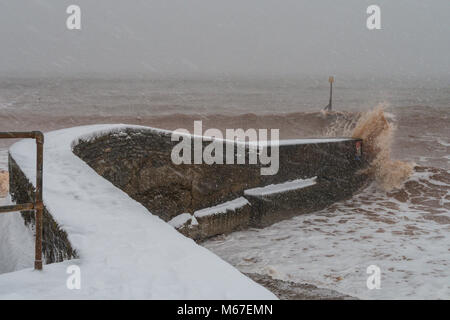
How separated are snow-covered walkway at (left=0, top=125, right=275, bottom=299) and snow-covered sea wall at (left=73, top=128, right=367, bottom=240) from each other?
6.06 feet

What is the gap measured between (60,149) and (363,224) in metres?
5.70

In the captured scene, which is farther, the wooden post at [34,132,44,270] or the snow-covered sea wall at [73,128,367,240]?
the snow-covered sea wall at [73,128,367,240]

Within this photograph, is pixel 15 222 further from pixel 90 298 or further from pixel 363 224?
pixel 363 224

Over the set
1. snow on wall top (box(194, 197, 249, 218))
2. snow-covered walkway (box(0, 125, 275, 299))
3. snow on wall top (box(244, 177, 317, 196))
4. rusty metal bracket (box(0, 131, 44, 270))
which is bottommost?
snow on wall top (box(194, 197, 249, 218))

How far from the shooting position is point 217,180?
723 centimetres

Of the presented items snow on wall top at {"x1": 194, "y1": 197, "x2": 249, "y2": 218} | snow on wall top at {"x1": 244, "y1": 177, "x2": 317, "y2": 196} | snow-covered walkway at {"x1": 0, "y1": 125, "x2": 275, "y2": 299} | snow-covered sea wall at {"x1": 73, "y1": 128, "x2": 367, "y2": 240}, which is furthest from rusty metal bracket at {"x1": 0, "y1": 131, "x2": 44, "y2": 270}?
snow on wall top at {"x1": 244, "y1": 177, "x2": 317, "y2": 196}

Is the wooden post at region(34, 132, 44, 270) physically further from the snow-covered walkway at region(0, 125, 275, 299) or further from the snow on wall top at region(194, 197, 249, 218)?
the snow on wall top at region(194, 197, 249, 218)

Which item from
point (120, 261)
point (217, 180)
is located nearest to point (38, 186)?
point (120, 261)

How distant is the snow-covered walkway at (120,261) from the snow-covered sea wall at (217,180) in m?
1.85

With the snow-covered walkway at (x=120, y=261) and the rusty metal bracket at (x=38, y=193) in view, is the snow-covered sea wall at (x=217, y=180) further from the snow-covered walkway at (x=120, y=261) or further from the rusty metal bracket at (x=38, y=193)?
the rusty metal bracket at (x=38, y=193)

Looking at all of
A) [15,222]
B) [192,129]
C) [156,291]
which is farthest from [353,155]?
[192,129]

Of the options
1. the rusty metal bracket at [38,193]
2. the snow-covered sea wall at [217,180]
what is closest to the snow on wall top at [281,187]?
the snow-covered sea wall at [217,180]

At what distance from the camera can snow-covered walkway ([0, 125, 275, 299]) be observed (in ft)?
7.97

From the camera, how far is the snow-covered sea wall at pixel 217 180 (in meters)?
6.12
